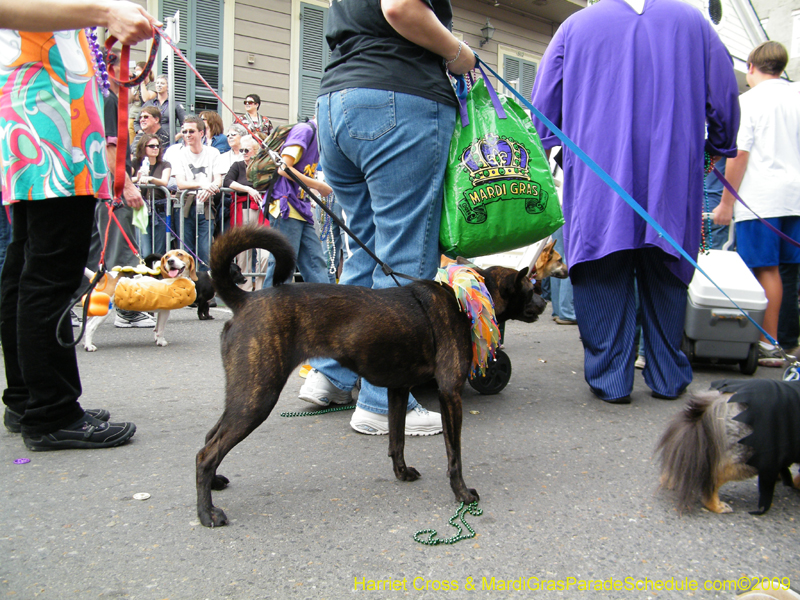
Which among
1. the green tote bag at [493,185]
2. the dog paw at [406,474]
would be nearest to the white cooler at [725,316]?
the green tote bag at [493,185]

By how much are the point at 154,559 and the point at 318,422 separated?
57.9 inches

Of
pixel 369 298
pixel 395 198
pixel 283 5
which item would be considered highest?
pixel 283 5

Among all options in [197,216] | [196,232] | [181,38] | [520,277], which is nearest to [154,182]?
[197,216]

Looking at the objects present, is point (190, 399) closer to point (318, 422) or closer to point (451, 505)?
point (318, 422)

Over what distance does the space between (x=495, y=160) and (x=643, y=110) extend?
4.25 ft

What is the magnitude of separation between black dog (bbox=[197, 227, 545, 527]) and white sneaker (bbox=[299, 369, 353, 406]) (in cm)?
102

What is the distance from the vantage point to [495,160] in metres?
2.85

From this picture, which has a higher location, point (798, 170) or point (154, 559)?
point (798, 170)

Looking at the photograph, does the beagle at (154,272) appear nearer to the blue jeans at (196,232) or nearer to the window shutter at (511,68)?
the blue jeans at (196,232)

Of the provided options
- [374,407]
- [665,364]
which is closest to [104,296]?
[374,407]

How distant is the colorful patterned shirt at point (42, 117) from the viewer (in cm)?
253

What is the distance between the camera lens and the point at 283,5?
11.8 m

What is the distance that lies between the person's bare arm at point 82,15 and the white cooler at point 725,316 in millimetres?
4005

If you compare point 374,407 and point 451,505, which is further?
point 374,407
